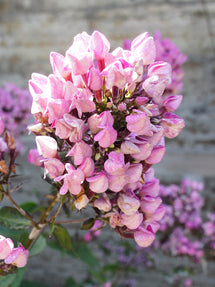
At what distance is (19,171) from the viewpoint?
1.88 metres

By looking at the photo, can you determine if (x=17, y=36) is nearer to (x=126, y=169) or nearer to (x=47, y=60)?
(x=47, y=60)

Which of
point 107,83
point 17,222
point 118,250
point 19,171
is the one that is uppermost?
point 107,83

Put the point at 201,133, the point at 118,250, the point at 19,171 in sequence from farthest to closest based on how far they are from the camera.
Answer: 1. the point at 19,171
2. the point at 201,133
3. the point at 118,250

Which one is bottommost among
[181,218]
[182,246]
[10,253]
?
[182,246]

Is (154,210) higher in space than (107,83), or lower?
lower

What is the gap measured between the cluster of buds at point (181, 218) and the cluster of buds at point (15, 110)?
54 centimetres

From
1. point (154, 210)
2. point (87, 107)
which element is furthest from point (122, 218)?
point (87, 107)

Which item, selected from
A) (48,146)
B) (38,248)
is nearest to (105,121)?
(48,146)

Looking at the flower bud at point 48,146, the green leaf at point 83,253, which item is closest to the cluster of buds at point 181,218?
the green leaf at point 83,253

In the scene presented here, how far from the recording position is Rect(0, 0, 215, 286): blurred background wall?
61.3 inches

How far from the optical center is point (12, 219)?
581 mm

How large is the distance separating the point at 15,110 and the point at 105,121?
699mm

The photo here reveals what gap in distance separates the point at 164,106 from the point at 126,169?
115mm

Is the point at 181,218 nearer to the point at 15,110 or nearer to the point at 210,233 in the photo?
the point at 210,233
